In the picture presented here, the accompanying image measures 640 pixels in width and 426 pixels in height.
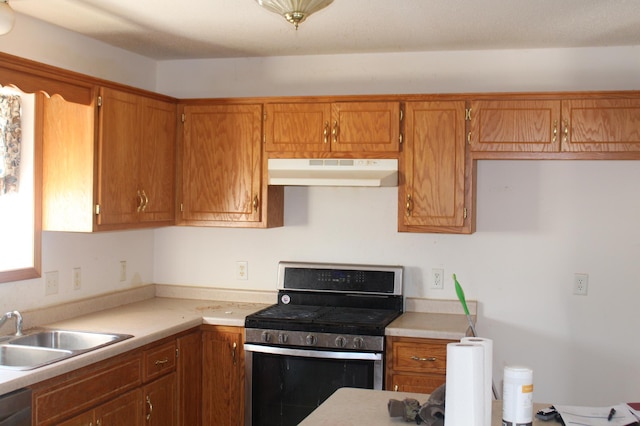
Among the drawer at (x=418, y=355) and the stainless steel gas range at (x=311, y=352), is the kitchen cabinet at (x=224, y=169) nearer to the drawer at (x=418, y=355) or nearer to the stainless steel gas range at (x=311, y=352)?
the stainless steel gas range at (x=311, y=352)

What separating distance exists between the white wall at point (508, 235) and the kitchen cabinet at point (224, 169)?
34 cm

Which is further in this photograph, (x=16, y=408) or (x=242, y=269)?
(x=242, y=269)

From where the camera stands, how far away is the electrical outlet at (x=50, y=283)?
140 inches

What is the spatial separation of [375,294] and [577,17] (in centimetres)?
183

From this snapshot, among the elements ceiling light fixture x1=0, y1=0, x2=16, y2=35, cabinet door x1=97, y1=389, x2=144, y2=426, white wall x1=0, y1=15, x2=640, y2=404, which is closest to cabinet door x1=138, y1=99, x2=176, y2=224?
white wall x1=0, y1=15, x2=640, y2=404

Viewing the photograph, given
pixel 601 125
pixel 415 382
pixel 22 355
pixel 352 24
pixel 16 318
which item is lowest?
pixel 415 382

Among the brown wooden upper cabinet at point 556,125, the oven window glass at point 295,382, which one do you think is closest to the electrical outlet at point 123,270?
the oven window glass at point 295,382

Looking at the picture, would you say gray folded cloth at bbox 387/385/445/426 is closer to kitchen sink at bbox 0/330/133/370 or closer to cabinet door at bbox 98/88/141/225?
kitchen sink at bbox 0/330/133/370

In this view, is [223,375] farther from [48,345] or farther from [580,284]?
[580,284]

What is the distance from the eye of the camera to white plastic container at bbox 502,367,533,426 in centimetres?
173

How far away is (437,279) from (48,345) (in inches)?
84.2

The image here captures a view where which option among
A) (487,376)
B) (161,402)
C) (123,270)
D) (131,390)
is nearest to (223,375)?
(161,402)

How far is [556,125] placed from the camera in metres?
3.66

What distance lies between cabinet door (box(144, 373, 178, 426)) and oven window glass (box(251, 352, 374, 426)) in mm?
429
